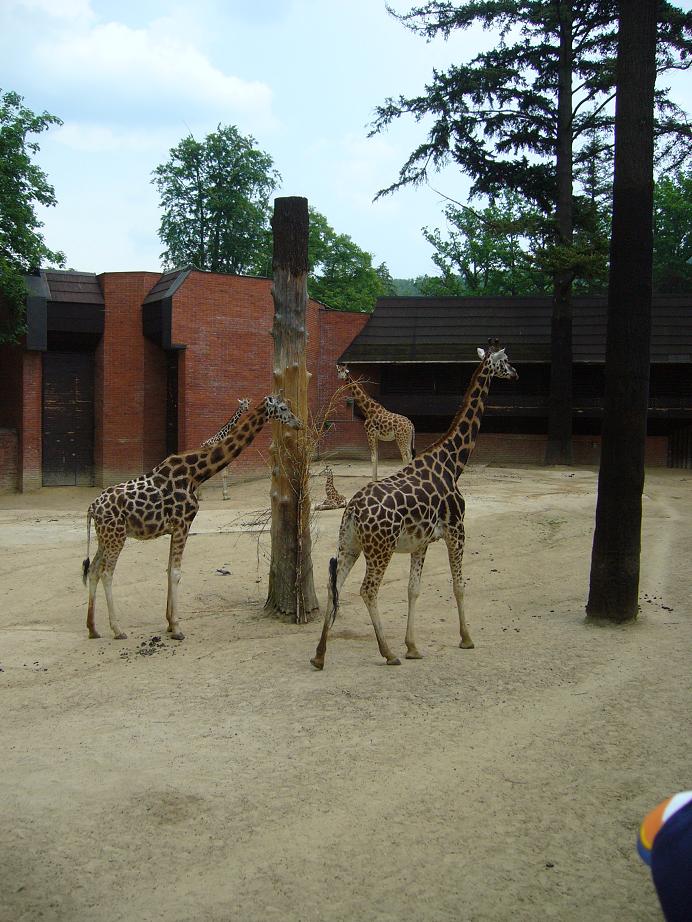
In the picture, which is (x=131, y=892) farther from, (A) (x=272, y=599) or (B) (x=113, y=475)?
(B) (x=113, y=475)

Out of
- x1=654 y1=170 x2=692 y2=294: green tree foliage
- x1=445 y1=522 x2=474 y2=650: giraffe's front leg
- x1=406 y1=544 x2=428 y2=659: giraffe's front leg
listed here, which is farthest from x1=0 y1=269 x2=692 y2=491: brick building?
x1=654 y1=170 x2=692 y2=294: green tree foliage

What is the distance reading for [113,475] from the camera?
23.9 meters

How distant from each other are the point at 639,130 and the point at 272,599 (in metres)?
6.60

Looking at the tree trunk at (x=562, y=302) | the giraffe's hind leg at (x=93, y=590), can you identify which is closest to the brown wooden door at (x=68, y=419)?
the tree trunk at (x=562, y=302)

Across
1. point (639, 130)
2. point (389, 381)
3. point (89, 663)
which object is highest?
point (639, 130)

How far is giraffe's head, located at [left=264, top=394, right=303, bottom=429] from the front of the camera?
934 cm

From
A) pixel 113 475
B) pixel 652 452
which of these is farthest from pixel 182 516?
pixel 652 452

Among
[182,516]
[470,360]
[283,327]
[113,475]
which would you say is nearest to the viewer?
[182,516]

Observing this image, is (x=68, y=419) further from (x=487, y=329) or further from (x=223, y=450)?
(x=223, y=450)

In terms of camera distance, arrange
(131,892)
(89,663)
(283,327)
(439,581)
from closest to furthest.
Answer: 1. (131,892)
2. (89,663)
3. (283,327)
4. (439,581)

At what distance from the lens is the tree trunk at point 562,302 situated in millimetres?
23517

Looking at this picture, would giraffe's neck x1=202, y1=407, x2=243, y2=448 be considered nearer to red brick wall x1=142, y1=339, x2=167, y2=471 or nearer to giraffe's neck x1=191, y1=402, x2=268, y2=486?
giraffe's neck x1=191, y1=402, x2=268, y2=486

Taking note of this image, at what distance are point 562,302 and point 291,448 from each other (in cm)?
1641

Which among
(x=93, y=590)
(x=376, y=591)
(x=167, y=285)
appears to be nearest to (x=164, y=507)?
(x=93, y=590)
